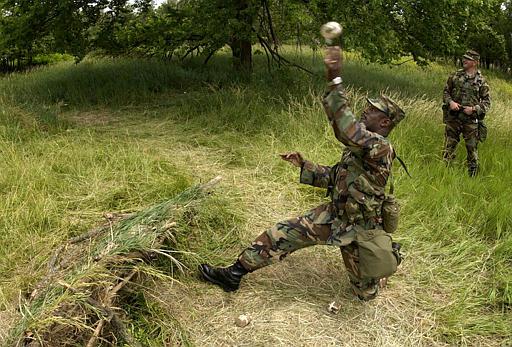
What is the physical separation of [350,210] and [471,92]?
3571 mm

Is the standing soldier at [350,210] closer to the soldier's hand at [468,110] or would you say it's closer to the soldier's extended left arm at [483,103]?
the soldier's hand at [468,110]

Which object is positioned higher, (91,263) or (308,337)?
(91,263)

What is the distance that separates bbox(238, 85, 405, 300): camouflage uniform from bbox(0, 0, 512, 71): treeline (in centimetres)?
384

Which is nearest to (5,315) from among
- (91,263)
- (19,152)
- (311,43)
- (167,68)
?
(91,263)

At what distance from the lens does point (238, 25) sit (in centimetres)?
695

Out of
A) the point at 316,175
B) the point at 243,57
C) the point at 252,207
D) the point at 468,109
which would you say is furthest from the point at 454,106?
the point at 243,57

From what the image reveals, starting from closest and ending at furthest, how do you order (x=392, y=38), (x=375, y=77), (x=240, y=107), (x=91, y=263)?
(x=91, y=263) < (x=240, y=107) < (x=392, y=38) < (x=375, y=77)

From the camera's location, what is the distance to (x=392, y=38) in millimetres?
7445

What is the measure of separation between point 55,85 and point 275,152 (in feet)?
17.2

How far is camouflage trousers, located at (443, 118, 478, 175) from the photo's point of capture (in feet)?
18.2

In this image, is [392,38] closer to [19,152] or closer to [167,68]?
[167,68]

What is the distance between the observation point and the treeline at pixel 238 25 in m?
6.89

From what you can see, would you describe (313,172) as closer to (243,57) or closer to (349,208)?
(349,208)

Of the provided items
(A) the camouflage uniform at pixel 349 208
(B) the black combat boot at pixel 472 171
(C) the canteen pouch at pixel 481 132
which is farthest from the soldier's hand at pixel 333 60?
(C) the canteen pouch at pixel 481 132
